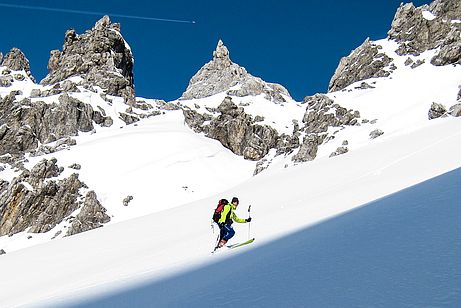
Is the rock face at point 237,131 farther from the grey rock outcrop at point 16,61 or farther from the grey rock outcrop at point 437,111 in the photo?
the grey rock outcrop at point 16,61

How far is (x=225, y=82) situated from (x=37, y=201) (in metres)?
72.3

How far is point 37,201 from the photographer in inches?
2480

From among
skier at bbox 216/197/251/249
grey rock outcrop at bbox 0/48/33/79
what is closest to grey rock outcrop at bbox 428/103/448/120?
skier at bbox 216/197/251/249

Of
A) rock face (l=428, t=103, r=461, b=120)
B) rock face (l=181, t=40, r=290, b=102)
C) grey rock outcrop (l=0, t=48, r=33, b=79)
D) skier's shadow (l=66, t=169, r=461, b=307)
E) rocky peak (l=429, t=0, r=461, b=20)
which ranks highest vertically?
grey rock outcrop (l=0, t=48, r=33, b=79)

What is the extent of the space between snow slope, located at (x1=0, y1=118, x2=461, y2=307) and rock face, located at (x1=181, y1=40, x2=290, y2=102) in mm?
88045

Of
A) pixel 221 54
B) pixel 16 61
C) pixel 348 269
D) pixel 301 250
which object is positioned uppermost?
pixel 221 54

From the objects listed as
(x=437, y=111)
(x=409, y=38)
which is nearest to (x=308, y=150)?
(x=437, y=111)

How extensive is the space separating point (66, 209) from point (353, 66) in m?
66.6

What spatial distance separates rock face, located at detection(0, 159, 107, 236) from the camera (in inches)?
2410

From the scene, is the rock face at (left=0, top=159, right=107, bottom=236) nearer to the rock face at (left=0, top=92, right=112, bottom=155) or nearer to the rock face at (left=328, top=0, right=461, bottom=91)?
the rock face at (left=0, top=92, right=112, bottom=155)

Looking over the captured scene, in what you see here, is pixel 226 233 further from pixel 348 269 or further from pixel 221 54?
pixel 221 54

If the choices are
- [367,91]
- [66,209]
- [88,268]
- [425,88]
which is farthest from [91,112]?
[88,268]

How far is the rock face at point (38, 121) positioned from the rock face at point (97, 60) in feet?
45.8

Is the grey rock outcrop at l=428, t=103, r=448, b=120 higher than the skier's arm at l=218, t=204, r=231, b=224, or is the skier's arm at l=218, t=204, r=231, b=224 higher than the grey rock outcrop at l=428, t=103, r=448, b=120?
the grey rock outcrop at l=428, t=103, r=448, b=120
